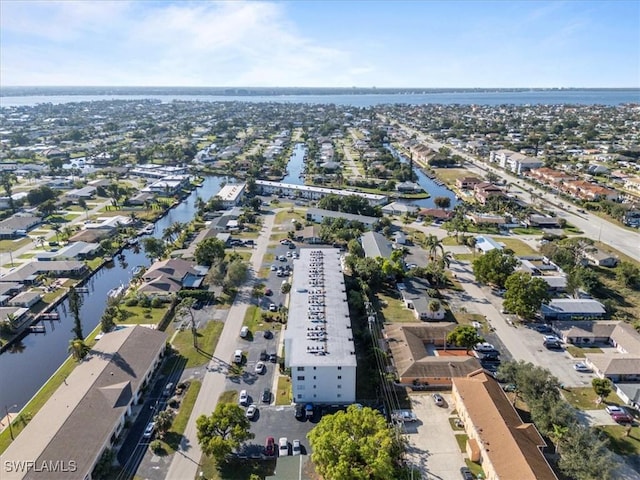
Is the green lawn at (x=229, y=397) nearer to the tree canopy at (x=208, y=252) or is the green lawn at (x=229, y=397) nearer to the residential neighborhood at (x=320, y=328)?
the residential neighborhood at (x=320, y=328)

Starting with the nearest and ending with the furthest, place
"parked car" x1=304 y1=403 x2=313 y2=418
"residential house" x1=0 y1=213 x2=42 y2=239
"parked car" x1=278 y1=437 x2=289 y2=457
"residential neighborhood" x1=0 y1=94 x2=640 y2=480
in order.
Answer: "residential neighborhood" x1=0 y1=94 x2=640 y2=480, "parked car" x1=278 y1=437 x2=289 y2=457, "parked car" x1=304 y1=403 x2=313 y2=418, "residential house" x1=0 y1=213 x2=42 y2=239

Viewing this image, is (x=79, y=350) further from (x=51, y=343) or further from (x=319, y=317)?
(x=319, y=317)

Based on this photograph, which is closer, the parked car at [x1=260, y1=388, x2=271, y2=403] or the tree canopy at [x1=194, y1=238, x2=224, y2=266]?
the parked car at [x1=260, y1=388, x2=271, y2=403]

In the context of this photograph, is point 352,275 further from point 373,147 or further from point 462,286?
point 373,147

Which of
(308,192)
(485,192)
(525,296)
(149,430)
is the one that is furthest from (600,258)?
(149,430)

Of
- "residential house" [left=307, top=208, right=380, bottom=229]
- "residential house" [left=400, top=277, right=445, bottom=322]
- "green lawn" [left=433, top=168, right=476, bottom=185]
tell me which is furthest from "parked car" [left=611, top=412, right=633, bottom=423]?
"green lawn" [left=433, top=168, right=476, bottom=185]

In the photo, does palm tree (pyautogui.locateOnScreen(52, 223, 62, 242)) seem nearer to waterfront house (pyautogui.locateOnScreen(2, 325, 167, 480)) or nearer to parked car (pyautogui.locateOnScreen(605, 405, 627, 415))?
waterfront house (pyautogui.locateOnScreen(2, 325, 167, 480))

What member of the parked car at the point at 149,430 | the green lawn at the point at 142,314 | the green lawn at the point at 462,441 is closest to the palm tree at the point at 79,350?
the green lawn at the point at 142,314
